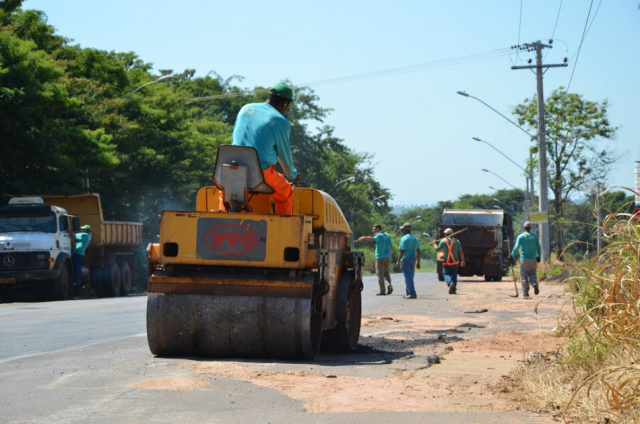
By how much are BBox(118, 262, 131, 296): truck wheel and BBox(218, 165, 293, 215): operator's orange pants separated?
77.0ft

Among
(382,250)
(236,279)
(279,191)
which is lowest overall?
(236,279)

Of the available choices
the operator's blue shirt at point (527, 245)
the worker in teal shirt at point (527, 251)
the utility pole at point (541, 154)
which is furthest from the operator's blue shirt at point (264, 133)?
the utility pole at point (541, 154)

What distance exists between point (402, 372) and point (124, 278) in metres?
24.9

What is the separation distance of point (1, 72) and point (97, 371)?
72.9 feet

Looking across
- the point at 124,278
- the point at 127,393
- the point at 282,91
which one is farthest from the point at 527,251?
the point at 127,393

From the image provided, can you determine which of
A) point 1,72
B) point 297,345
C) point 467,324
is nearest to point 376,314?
point 467,324

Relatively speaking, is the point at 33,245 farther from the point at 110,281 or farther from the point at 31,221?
the point at 110,281

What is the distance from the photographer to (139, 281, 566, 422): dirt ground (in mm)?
7582

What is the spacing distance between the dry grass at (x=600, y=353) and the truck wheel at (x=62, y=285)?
20.2 m

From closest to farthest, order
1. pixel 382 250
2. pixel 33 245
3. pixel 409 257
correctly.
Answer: pixel 409 257 → pixel 33 245 → pixel 382 250

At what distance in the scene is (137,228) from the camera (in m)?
35.2

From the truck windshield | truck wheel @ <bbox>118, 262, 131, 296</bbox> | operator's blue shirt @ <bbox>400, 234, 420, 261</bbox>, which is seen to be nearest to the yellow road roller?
operator's blue shirt @ <bbox>400, 234, 420, 261</bbox>

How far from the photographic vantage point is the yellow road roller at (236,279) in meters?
9.78

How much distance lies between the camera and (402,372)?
930 centimetres
